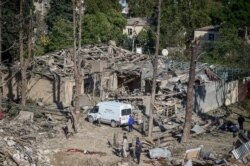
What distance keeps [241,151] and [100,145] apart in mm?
8237

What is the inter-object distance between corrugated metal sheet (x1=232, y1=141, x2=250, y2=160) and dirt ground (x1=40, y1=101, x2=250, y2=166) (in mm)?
1145

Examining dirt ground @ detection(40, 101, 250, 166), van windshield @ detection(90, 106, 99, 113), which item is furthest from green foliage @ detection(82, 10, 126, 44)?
dirt ground @ detection(40, 101, 250, 166)

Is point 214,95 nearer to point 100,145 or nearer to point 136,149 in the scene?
point 100,145

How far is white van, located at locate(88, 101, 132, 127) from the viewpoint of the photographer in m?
35.2

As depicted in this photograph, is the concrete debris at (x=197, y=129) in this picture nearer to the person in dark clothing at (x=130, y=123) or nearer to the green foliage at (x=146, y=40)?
the person in dark clothing at (x=130, y=123)

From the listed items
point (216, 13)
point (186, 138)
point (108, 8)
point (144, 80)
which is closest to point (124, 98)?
point (144, 80)

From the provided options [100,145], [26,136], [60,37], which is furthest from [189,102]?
[60,37]

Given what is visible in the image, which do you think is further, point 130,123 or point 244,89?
point 244,89

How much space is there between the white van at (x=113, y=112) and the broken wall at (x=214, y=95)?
22.9 ft

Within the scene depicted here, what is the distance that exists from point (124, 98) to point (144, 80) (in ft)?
10.6

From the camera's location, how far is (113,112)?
35.4m

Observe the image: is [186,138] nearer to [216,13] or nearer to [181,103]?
[181,103]

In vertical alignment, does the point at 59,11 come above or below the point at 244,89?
above

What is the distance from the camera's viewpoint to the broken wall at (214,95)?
40.5 meters
